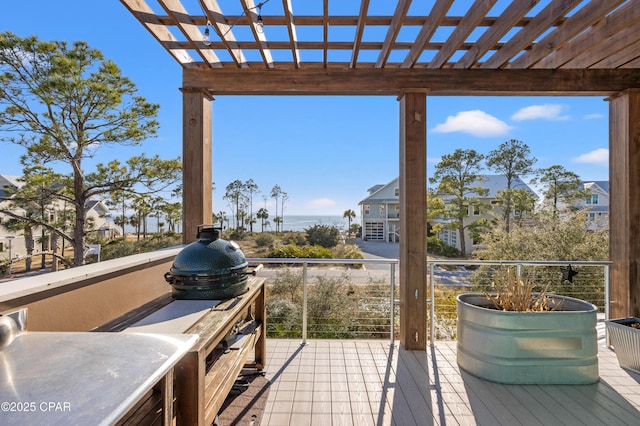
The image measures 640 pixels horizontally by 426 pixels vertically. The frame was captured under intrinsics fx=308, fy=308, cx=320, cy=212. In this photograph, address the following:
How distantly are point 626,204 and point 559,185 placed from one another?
944cm

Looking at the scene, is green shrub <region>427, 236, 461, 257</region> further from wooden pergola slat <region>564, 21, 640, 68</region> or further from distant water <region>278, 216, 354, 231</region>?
wooden pergola slat <region>564, 21, 640, 68</region>

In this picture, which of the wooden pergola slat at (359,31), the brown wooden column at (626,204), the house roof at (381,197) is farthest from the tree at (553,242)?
the house roof at (381,197)

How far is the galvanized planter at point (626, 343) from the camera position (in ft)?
7.80

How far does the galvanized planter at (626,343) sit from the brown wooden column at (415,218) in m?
1.47

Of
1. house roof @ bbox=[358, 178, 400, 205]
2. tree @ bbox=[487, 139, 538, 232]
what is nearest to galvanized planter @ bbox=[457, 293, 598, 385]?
tree @ bbox=[487, 139, 538, 232]

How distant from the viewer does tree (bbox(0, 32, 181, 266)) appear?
8.12 meters

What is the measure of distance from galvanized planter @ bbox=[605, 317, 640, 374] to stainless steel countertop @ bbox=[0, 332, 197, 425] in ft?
10.5

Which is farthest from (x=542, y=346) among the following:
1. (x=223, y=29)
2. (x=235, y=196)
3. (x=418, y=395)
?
(x=235, y=196)

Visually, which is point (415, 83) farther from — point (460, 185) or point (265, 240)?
point (460, 185)

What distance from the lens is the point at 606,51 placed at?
254cm

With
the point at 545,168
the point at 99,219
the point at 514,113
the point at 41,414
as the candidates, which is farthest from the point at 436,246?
the point at 41,414

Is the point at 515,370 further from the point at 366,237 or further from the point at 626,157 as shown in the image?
the point at 366,237

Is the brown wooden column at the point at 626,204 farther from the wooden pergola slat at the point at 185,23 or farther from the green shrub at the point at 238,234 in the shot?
the green shrub at the point at 238,234

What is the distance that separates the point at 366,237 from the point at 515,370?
42.2 ft
